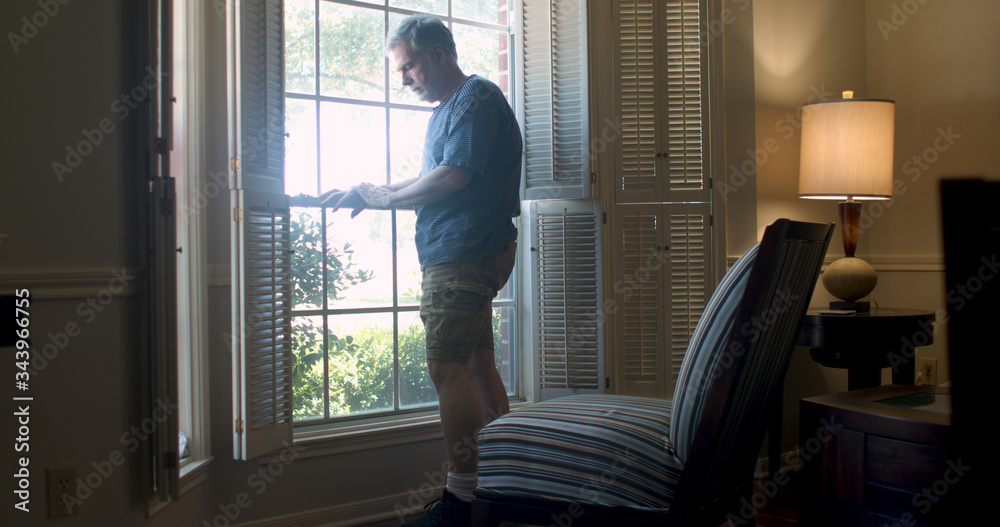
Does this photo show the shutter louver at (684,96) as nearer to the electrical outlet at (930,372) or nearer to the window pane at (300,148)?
the window pane at (300,148)

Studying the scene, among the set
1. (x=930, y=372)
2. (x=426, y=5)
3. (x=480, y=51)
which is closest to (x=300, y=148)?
(x=426, y=5)

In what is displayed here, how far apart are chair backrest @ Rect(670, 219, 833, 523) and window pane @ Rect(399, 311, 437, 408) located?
4.61ft

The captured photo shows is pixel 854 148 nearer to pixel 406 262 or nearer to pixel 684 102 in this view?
pixel 684 102

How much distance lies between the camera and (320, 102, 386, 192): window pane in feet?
8.20

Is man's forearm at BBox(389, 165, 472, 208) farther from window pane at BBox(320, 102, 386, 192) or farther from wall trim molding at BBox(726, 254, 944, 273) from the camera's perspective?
wall trim molding at BBox(726, 254, 944, 273)

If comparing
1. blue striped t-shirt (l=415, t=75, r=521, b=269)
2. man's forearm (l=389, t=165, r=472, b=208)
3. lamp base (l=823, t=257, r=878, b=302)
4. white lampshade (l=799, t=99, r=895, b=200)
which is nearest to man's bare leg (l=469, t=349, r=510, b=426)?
A: blue striped t-shirt (l=415, t=75, r=521, b=269)

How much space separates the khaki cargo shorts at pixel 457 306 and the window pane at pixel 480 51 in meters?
1.03

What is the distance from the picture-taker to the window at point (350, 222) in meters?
2.45

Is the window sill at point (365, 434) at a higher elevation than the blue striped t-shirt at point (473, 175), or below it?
below

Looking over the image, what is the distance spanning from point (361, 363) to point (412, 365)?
214 millimetres

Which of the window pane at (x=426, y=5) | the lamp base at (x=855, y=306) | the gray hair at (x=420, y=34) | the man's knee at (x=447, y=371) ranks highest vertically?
the window pane at (x=426, y=5)

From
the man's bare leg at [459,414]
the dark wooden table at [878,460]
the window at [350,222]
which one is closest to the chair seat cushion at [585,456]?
the man's bare leg at [459,414]

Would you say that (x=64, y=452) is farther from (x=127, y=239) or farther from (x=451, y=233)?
→ (x=451, y=233)

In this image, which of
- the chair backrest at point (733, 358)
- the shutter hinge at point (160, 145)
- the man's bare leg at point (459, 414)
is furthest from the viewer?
the man's bare leg at point (459, 414)
